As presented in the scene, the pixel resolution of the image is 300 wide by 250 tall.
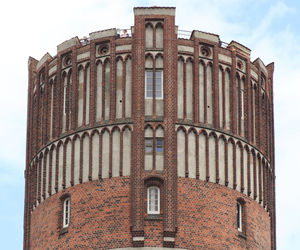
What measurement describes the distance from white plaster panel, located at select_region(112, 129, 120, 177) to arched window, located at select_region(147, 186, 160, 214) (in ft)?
7.21

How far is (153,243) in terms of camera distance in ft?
254

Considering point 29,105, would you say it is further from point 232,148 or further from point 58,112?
point 232,148

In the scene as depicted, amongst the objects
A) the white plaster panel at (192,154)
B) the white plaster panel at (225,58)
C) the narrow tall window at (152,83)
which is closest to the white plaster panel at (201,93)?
the white plaster panel at (192,154)

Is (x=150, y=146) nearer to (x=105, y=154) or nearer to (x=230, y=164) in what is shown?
(x=105, y=154)

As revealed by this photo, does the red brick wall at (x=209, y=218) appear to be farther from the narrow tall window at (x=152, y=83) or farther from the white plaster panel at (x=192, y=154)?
the narrow tall window at (x=152, y=83)

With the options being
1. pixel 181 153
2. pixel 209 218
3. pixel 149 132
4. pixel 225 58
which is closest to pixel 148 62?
pixel 149 132

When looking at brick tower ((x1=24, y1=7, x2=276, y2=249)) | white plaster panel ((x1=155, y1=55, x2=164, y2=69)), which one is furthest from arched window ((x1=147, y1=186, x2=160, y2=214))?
white plaster panel ((x1=155, y1=55, x2=164, y2=69))

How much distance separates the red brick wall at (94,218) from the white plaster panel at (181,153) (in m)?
3.16

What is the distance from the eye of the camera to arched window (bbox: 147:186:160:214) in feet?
257

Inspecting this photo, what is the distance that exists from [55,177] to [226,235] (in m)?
10.9

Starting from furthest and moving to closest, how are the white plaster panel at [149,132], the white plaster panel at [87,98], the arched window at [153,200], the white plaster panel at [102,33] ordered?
the white plaster panel at [102,33], the white plaster panel at [87,98], the white plaster panel at [149,132], the arched window at [153,200]

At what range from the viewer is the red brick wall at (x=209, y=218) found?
78.1 metres

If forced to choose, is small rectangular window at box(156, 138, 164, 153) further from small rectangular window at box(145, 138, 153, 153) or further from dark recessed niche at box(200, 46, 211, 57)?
dark recessed niche at box(200, 46, 211, 57)

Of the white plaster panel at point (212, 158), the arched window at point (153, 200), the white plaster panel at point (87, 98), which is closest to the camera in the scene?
the arched window at point (153, 200)
